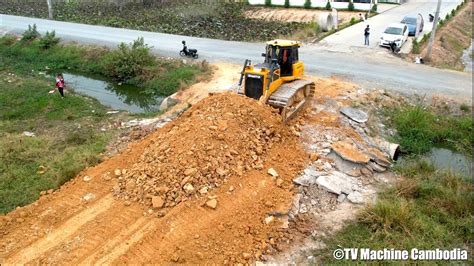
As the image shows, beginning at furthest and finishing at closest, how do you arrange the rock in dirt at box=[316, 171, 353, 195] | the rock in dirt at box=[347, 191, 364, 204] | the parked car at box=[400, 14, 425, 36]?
the parked car at box=[400, 14, 425, 36] → the rock in dirt at box=[316, 171, 353, 195] → the rock in dirt at box=[347, 191, 364, 204]

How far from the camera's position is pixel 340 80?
692 inches

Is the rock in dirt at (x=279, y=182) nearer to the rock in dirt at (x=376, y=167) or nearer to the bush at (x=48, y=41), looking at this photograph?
the rock in dirt at (x=376, y=167)

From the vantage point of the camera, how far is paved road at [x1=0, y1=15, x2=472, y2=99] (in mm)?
17109

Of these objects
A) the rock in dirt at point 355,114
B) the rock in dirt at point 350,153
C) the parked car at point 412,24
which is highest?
the parked car at point 412,24

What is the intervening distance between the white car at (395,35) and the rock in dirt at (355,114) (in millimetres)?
9463

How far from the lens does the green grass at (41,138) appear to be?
436 inches

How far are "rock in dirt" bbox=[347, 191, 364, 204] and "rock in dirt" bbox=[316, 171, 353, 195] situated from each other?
0.13 metres

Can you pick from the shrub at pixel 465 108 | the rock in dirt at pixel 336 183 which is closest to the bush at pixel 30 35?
the rock in dirt at pixel 336 183

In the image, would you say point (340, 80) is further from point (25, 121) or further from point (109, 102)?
point (25, 121)

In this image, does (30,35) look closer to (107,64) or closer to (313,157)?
(107,64)

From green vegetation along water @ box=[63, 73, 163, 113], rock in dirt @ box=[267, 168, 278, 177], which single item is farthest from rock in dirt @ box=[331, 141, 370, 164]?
green vegetation along water @ box=[63, 73, 163, 113]

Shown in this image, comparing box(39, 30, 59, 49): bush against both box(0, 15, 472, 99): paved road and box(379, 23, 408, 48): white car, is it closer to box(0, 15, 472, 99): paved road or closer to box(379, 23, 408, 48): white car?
box(0, 15, 472, 99): paved road

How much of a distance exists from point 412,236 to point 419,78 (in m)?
11.1

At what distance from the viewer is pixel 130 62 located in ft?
68.3
